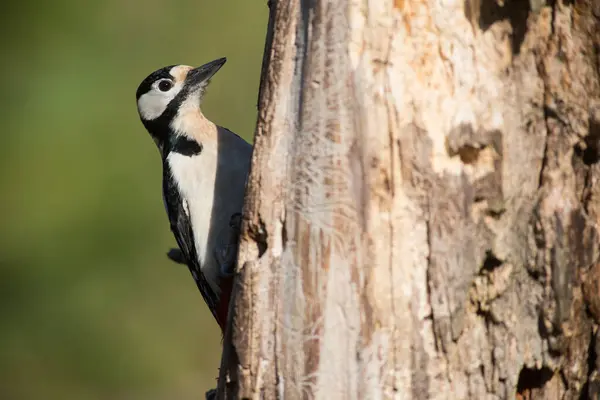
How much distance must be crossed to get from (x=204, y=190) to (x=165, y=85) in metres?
0.75

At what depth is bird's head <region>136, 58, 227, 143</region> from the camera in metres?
4.32

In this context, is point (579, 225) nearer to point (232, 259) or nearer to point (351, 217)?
point (351, 217)

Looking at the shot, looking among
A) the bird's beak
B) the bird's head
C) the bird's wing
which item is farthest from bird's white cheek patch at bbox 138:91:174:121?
the bird's wing

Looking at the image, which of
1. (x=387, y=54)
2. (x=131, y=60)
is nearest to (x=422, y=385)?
(x=387, y=54)

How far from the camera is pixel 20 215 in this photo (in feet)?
22.9

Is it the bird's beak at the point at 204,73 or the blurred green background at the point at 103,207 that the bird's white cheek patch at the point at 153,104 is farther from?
the blurred green background at the point at 103,207

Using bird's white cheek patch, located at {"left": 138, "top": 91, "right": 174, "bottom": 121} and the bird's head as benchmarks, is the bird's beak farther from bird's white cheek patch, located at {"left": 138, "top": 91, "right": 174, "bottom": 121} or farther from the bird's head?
bird's white cheek patch, located at {"left": 138, "top": 91, "right": 174, "bottom": 121}

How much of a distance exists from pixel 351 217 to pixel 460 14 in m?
0.68

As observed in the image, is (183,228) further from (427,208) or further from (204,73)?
(427,208)

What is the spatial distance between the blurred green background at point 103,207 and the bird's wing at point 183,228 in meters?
2.22

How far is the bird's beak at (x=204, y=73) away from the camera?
4.38 metres

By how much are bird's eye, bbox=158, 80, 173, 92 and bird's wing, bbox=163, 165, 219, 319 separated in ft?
1.60

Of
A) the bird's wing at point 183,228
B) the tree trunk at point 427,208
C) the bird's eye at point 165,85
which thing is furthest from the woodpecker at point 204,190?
the tree trunk at point 427,208

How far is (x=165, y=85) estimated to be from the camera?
447cm
